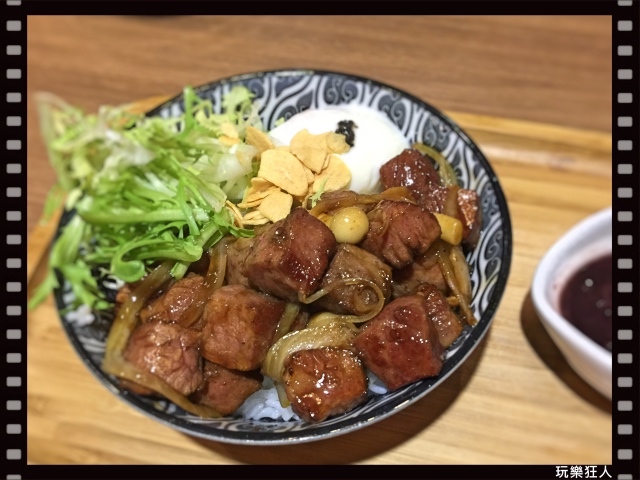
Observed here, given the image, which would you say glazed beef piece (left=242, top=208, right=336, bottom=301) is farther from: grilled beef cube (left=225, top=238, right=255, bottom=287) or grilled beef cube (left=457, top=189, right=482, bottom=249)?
grilled beef cube (left=457, top=189, right=482, bottom=249)

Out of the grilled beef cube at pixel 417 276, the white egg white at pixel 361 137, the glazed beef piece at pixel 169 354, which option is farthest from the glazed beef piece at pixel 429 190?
the glazed beef piece at pixel 169 354

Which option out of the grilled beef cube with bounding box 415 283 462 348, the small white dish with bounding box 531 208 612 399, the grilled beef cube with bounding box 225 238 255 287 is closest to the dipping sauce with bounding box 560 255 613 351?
the small white dish with bounding box 531 208 612 399

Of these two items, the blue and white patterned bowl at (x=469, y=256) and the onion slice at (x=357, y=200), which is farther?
the onion slice at (x=357, y=200)

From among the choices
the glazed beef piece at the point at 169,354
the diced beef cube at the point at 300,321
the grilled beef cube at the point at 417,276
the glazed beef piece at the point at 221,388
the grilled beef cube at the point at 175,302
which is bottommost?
the glazed beef piece at the point at 221,388

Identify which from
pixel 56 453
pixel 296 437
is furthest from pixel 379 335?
pixel 56 453

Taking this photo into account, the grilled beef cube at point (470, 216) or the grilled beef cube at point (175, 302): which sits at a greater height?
the grilled beef cube at point (470, 216)

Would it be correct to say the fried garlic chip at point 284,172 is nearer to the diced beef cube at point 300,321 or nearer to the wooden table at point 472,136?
the diced beef cube at point 300,321

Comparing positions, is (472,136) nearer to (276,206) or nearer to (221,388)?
(276,206)
